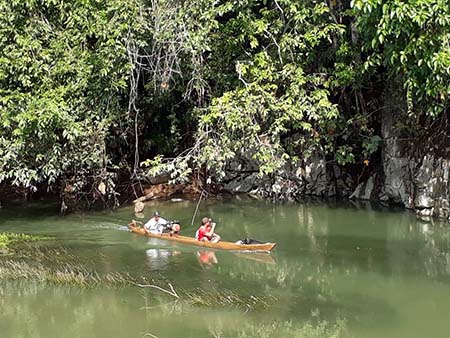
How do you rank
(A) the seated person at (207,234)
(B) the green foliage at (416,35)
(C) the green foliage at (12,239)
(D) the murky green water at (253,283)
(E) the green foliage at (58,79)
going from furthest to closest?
(E) the green foliage at (58,79) → (A) the seated person at (207,234) → (C) the green foliage at (12,239) → (B) the green foliage at (416,35) → (D) the murky green water at (253,283)

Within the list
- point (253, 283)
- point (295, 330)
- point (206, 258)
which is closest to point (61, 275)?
point (206, 258)

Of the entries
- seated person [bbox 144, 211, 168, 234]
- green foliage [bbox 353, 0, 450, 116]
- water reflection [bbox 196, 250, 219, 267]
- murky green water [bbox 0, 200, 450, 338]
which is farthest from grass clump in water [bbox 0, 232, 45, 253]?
green foliage [bbox 353, 0, 450, 116]

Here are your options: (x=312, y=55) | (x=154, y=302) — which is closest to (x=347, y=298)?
(x=154, y=302)

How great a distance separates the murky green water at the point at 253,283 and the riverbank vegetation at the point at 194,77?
1.71 m

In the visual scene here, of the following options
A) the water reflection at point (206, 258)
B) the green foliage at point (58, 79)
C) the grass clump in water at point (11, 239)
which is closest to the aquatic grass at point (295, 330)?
the water reflection at point (206, 258)

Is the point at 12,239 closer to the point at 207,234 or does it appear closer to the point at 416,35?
the point at 207,234

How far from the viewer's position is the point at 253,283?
9242 millimetres

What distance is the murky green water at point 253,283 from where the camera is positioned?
738cm

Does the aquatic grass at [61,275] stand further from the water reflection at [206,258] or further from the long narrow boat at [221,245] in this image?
the long narrow boat at [221,245]

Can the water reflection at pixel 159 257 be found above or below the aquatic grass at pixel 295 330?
above

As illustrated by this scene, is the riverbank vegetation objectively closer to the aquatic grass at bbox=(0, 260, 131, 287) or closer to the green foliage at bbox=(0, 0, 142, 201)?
the green foliage at bbox=(0, 0, 142, 201)

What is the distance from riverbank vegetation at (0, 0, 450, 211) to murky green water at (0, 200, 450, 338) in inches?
67.2

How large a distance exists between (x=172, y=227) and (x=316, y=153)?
5.49 metres

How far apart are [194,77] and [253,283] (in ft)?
20.0
